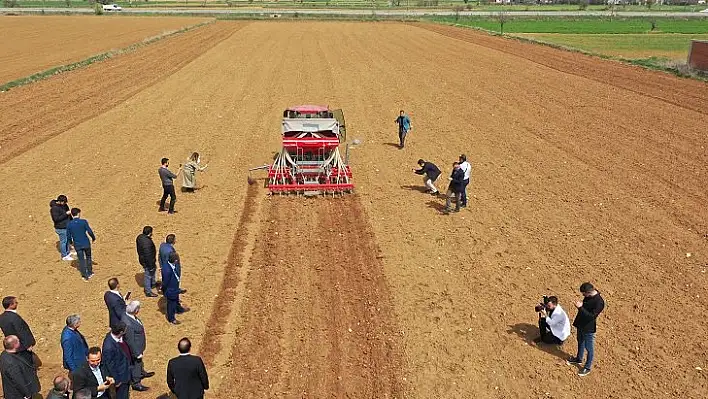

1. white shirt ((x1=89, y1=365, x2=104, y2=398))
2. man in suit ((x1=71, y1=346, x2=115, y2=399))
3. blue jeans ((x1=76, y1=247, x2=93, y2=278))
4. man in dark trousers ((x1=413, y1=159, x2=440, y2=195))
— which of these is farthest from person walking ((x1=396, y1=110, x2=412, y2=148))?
white shirt ((x1=89, y1=365, x2=104, y2=398))

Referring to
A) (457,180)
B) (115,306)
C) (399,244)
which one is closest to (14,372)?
(115,306)

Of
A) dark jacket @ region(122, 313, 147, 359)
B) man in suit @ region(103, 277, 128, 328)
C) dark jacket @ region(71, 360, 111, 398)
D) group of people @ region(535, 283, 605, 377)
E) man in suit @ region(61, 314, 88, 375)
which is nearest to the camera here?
dark jacket @ region(71, 360, 111, 398)

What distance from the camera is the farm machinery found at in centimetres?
1728

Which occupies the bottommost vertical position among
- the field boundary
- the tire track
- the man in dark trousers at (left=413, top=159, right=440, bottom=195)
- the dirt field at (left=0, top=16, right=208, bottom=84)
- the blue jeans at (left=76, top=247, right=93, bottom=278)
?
the dirt field at (left=0, top=16, right=208, bottom=84)

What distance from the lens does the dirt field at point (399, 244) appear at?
9.67 m

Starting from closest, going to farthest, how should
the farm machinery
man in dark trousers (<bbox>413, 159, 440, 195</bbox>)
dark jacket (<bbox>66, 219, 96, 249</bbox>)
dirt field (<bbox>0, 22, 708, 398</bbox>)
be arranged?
1. dirt field (<bbox>0, 22, 708, 398</bbox>)
2. dark jacket (<bbox>66, 219, 96, 249</bbox>)
3. man in dark trousers (<bbox>413, 159, 440, 195</bbox>)
4. the farm machinery

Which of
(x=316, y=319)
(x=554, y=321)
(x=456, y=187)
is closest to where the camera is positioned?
(x=554, y=321)

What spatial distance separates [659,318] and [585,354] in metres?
2.17

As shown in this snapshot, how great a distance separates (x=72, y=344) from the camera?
828cm

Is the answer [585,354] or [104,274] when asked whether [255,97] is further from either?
[585,354]

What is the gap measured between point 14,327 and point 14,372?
114 cm

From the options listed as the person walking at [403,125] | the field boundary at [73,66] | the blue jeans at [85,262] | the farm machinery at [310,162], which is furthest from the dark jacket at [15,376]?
the field boundary at [73,66]

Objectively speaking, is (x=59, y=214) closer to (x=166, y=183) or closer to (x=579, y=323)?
(x=166, y=183)

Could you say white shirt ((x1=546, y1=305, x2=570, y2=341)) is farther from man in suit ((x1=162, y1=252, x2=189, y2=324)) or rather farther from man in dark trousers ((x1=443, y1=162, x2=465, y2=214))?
man in suit ((x1=162, y1=252, x2=189, y2=324))
